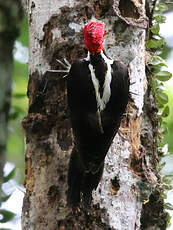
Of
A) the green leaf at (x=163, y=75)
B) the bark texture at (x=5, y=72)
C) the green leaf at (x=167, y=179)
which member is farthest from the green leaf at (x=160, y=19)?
the bark texture at (x=5, y=72)

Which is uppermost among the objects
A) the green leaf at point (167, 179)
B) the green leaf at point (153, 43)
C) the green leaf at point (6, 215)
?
the green leaf at point (153, 43)

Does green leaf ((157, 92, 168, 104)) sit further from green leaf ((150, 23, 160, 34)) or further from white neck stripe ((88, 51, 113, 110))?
white neck stripe ((88, 51, 113, 110))

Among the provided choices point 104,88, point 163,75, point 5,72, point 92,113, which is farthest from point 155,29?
point 5,72

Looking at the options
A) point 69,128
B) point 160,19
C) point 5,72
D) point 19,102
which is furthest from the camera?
point 19,102

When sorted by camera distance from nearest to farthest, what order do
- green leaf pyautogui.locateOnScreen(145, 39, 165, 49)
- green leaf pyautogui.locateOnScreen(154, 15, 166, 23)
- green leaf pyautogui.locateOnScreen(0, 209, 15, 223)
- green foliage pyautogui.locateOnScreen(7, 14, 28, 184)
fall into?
1. green leaf pyautogui.locateOnScreen(0, 209, 15, 223)
2. green leaf pyautogui.locateOnScreen(145, 39, 165, 49)
3. green leaf pyautogui.locateOnScreen(154, 15, 166, 23)
4. green foliage pyautogui.locateOnScreen(7, 14, 28, 184)

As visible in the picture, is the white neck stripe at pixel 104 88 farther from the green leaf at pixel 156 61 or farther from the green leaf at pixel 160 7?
the green leaf at pixel 160 7

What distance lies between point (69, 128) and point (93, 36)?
57cm

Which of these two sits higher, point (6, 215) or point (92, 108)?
point (92, 108)

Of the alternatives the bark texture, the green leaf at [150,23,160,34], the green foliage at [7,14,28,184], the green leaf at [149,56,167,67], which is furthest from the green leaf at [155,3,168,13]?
the bark texture

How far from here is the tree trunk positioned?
3.00 metres

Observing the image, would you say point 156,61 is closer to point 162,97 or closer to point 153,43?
point 153,43

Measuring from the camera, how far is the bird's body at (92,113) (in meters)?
2.99

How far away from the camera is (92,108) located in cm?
304

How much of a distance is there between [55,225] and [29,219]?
0.19 m
